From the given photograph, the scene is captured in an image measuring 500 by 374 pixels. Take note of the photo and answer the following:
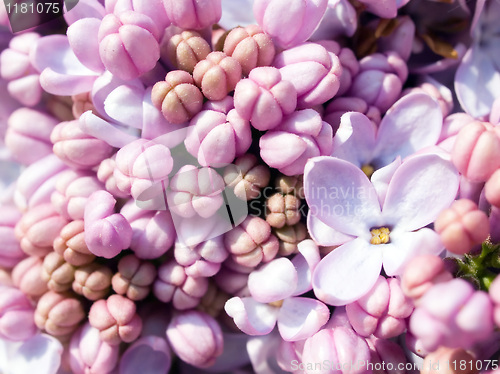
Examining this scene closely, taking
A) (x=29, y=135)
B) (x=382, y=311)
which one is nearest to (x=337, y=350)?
(x=382, y=311)

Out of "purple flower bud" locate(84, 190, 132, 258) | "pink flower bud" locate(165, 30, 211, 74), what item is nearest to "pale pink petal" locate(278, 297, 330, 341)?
"purple flower bud" locate(84, 190, 132, 258)

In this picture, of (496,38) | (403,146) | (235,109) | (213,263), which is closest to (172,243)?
(213,263)

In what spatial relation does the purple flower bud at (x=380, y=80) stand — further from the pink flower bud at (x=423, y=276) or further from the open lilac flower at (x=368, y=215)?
the pink flower bud at (x=423, y=276)

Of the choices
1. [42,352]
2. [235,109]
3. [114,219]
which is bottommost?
[42,352]

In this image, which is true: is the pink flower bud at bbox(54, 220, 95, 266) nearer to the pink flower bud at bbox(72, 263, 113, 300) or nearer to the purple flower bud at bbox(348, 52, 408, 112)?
the pink flower bud at bbox(72, 263, 113, 300)

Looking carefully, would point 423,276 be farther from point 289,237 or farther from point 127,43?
point 127,43

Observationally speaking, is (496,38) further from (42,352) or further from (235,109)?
(42,352)

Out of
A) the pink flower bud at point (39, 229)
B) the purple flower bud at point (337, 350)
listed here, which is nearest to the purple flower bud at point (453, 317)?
the purple flower bud at point (337, 350)
